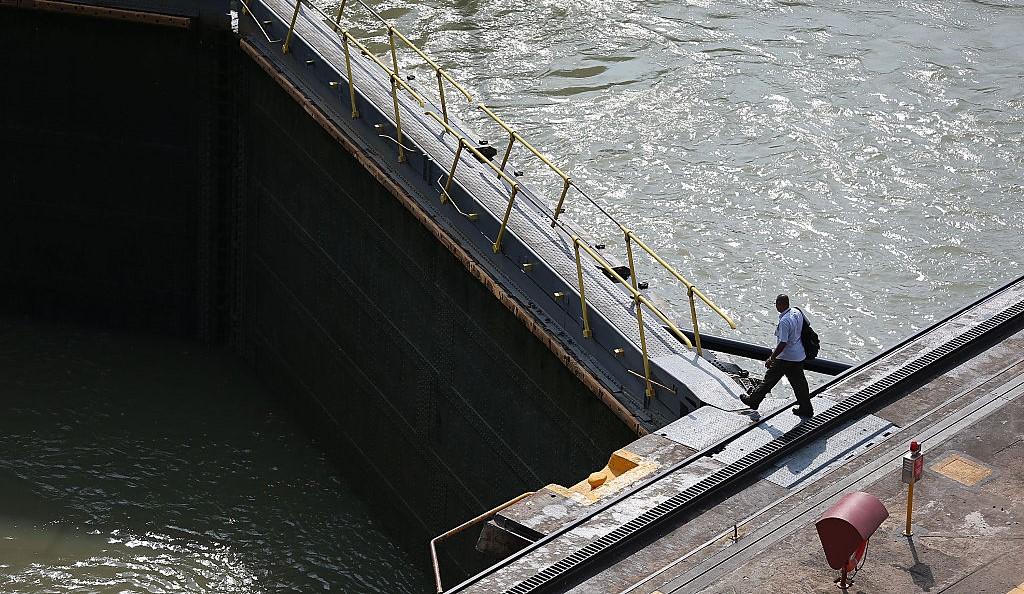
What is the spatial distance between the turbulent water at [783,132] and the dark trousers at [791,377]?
895cm

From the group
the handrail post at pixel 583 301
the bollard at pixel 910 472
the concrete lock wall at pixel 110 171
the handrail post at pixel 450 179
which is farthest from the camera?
the concrete lock wall at pixel 110 171

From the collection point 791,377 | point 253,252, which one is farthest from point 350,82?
point 791,377

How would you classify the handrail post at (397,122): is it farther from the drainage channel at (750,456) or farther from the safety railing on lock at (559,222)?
the drainage channel at (750,456)

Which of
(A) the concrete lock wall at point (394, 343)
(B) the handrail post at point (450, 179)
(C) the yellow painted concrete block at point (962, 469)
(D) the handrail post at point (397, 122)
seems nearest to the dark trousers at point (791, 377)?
(C) the yellow painted concrete block at point (962, 469)

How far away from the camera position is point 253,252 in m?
21.8

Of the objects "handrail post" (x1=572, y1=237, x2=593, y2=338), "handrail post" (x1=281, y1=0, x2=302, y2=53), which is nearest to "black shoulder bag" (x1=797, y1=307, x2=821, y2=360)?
"handrail post" (x1=572, y1=237, x2=593, y2=338)

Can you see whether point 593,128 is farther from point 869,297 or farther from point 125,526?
point 125,526

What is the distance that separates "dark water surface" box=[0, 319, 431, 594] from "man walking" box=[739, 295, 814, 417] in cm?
692

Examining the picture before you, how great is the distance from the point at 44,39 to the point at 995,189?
1743 cm

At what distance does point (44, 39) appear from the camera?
69.6 ft

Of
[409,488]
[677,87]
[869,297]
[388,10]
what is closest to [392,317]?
[409,488]

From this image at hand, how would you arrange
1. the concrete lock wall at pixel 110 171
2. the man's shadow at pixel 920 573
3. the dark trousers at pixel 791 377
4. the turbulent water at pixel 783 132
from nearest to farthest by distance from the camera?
1. the man's shadow at pixel 920 573
2. the dark trousers at pixel 791 377
3. the concrete lock wall at pixel 110 171
4. the turbulent water at pixel 783 132

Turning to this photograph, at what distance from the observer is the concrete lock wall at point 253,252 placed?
57.2ft

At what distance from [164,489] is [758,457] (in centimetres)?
962
